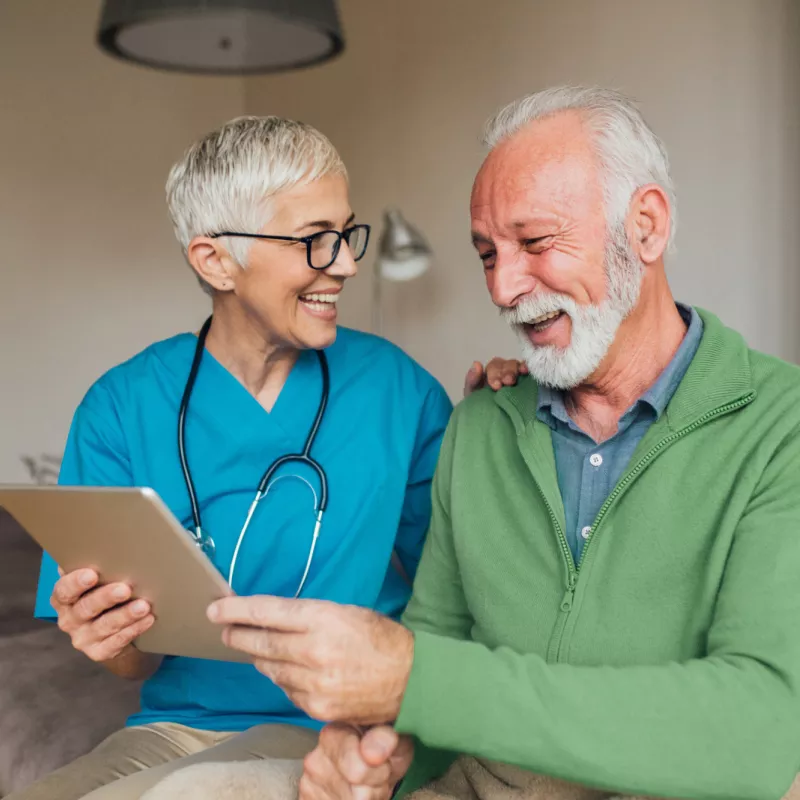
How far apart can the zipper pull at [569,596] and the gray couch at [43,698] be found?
3.48ft

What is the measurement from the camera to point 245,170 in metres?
1.52

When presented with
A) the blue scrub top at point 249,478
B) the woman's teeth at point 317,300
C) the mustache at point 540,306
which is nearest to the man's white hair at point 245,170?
the woman's teeth at point 317,300

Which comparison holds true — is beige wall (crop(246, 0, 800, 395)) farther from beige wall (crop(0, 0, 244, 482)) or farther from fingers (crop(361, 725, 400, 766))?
fingers (crop(361, 725, 400, 766))

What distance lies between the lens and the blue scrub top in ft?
5.02

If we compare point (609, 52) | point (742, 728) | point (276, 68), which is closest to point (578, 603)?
point (742, 728)

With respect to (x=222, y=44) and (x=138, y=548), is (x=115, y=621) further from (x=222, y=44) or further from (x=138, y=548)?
(x=222, y=44)

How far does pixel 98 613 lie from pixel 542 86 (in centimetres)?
206

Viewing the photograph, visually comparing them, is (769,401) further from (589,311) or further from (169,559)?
(169,559)

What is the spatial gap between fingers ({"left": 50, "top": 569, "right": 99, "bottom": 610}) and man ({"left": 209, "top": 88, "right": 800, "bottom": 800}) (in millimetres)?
327

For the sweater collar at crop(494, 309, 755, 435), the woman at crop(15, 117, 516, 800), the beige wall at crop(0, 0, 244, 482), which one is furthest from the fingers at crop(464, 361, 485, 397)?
the beige wall at crop(0, 0, 244, 482)

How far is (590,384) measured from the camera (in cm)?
125

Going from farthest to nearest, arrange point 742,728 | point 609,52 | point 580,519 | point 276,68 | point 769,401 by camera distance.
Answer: point 609,52 < point 276,68 < point 580,519 < point 769,401 < point 742,728

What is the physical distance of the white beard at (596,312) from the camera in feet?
3.85

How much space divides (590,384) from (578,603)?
12.2 inches
